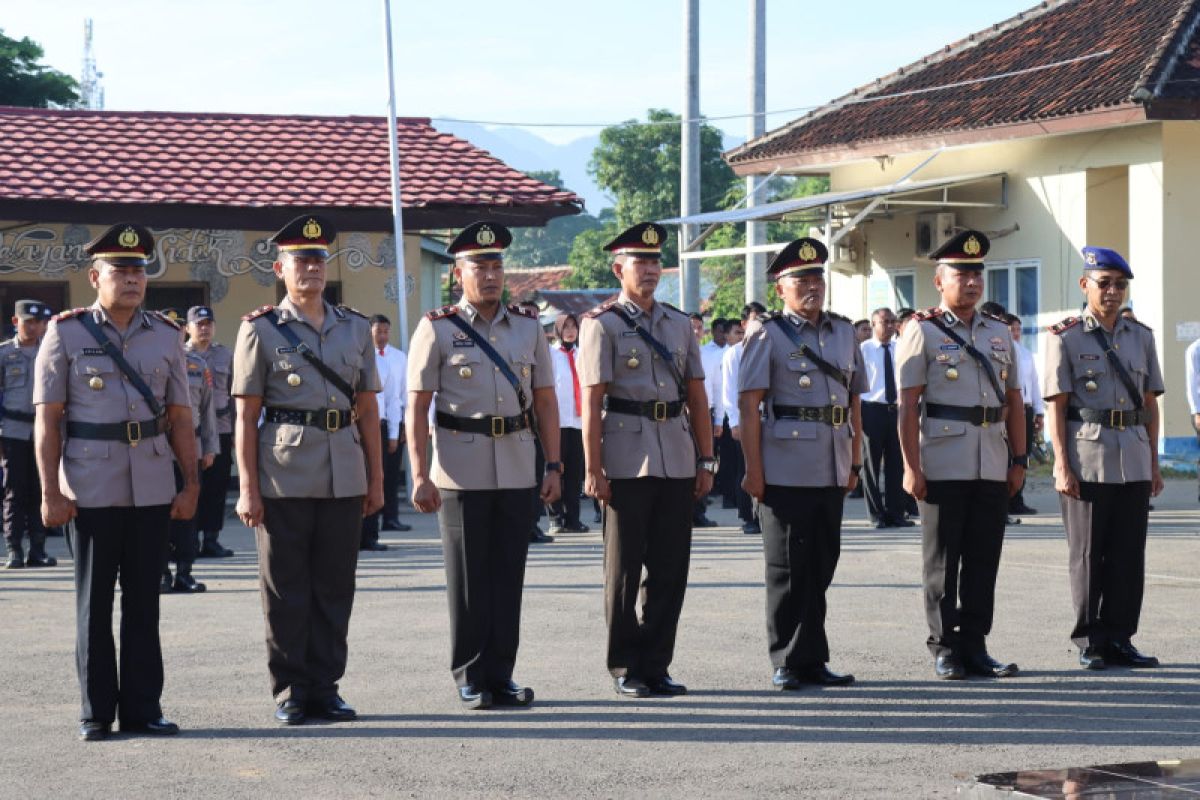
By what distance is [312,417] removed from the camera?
780 cm

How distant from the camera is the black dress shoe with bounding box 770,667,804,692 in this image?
829cm

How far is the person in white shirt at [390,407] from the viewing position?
51.8 feet

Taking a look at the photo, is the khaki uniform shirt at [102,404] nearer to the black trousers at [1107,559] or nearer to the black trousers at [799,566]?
the black trousers at [799,566]

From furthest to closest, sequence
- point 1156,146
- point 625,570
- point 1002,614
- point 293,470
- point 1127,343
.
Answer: point 1156,146, point 1002,614, point 1127,343, point 625,570, point 293,470

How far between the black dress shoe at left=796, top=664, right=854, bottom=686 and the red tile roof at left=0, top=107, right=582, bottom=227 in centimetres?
1322

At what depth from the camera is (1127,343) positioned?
9.19m

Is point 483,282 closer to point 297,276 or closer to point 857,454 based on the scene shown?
point 297,276

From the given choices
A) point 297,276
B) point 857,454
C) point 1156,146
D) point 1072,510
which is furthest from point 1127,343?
point 1156,146

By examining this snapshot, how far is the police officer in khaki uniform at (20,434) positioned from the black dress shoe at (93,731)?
695cm

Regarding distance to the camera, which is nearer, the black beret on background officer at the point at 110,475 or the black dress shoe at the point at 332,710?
the black beret on background officer at the point at 110,475

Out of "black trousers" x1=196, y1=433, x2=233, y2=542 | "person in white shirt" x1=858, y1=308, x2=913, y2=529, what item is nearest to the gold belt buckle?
"black trousers" x1=196, y1=433, x2=233, y2=542

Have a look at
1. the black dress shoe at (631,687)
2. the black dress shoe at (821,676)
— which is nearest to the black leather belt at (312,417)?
the black dress shoe at (631,687)

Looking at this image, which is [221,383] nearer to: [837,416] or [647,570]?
[647,570]

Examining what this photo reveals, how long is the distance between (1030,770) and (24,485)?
387 inches
